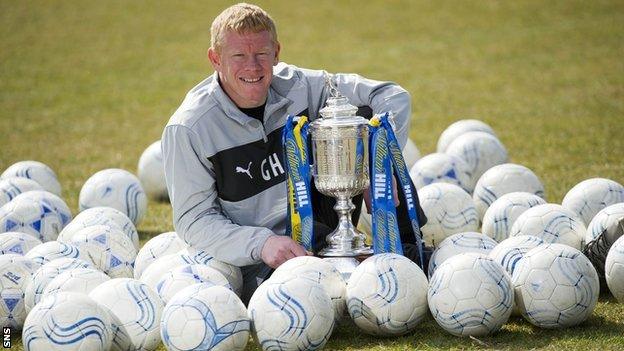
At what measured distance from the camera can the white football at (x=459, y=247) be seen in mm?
6242

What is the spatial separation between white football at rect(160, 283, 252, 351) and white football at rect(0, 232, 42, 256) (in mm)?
2011

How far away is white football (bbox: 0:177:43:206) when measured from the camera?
859 cm

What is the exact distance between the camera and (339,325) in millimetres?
5914

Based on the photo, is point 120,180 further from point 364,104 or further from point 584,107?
point 584,107

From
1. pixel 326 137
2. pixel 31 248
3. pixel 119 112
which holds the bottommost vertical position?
pixel 119 112

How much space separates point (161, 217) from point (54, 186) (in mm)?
1043

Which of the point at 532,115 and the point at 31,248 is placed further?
the point at 532,115

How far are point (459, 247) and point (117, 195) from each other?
12.0 ft

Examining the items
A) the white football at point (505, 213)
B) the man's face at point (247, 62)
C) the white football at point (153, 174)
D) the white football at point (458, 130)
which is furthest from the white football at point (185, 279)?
the white football at point (458, 130)

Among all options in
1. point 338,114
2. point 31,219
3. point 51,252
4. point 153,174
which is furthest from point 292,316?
point 153,174

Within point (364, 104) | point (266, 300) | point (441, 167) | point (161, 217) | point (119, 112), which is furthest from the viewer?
point (119, 112)

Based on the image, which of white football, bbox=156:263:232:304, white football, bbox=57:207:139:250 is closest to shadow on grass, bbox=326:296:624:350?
white football, bbox=156:263:232:304

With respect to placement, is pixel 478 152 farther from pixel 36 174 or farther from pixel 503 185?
pixel 36 174

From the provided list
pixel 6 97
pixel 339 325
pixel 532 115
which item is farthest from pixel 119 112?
pixel 339 325
